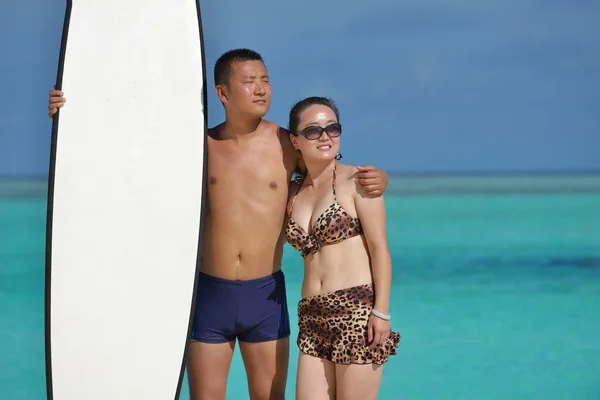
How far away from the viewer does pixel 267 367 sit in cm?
356

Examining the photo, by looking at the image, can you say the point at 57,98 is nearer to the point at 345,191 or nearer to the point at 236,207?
the point at 236,207

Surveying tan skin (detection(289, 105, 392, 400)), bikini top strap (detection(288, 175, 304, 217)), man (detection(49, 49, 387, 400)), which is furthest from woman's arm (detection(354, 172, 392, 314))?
man (detection(49, 49, 387, 400))

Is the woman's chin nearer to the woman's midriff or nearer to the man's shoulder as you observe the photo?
the woman's midriff

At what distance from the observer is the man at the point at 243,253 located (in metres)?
3.51

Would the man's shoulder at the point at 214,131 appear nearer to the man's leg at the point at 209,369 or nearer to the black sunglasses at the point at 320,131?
the black sunglasses at the point at 320,131

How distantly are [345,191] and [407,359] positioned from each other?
5.49 m

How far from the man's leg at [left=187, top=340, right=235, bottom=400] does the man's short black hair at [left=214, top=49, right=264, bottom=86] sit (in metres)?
1.10

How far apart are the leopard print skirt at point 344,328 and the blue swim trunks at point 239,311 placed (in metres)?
0.37

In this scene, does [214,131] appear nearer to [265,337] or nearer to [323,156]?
[323,156]

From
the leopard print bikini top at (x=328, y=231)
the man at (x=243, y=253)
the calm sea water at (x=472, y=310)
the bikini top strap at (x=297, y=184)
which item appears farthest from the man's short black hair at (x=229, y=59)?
the calm sea water at (x=472, y=310)

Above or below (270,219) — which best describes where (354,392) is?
below

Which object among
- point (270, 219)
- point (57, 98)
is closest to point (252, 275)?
point (270, 219)

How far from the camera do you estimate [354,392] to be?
3117 mm

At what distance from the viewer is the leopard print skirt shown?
312 cm
